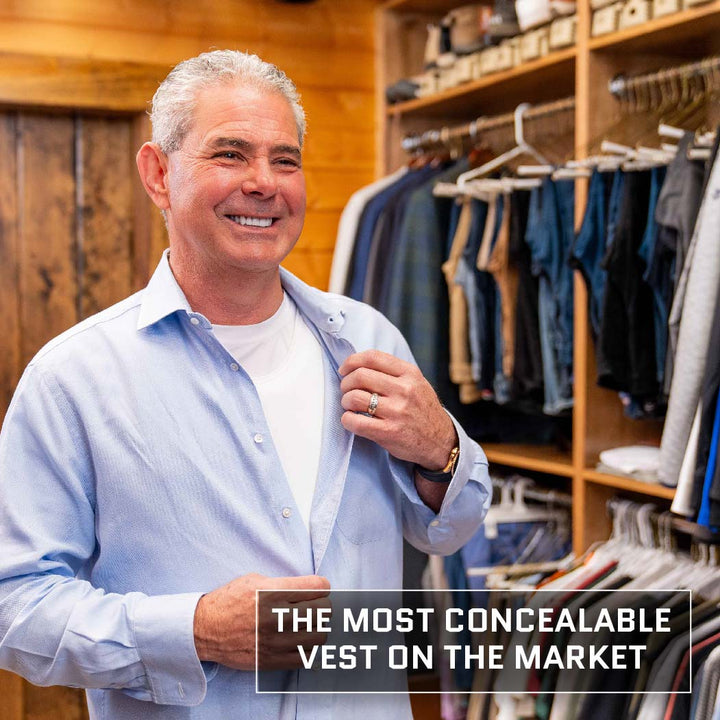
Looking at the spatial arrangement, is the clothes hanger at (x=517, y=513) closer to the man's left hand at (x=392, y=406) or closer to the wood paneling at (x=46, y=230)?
the wood paneling at (x=46, y=230)

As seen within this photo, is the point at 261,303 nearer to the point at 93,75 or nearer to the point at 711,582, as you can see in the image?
the point at 711,582

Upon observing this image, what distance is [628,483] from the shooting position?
93.1 inches

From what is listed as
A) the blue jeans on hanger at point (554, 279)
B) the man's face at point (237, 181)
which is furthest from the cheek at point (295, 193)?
the blue jeans on hanger at point (554, 279)

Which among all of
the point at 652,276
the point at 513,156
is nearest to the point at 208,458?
the point at 652,276

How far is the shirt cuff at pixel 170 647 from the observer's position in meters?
1.15

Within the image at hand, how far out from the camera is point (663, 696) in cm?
190

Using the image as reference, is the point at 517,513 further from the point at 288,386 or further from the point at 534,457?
the point at 288,386

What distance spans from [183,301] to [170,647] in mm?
444

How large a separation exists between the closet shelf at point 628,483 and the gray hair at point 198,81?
4.40 feet

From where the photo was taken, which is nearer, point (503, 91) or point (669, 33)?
point (669, 33)

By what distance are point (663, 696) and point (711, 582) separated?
1.08ft

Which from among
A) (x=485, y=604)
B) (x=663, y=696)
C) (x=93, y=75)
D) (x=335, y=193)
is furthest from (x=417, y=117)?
(x=663, y=696)

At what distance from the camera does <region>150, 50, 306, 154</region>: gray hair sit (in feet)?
4.27

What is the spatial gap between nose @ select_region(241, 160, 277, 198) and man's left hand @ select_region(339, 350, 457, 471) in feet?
0.80
